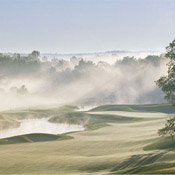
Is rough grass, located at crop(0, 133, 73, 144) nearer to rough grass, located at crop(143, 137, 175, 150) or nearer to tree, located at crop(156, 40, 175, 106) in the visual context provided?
rough grass, located at crop(143, 137, 175, 150)

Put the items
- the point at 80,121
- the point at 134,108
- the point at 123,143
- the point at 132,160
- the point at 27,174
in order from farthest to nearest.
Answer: the point at 134,108 < the point at 80,121 < the point at 123,143 < the point at 132,160 < the point at 27,174

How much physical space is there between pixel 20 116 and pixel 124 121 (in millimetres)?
43543

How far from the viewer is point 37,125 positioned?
119938 millimetres

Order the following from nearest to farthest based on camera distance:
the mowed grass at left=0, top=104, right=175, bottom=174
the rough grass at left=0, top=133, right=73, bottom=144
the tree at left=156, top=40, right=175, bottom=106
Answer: the mowed grass at left=0, top=104, right=175, bottom=174
the tree at left=156, top=40, right=175, bottom=106
the rough grass at left=0, top=133, right=73, bottom=144

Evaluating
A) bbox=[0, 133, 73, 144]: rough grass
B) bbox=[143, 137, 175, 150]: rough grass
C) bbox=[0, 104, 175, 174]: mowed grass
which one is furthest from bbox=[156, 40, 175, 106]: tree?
bbox=[0, 133, 73, 144]: rough grass

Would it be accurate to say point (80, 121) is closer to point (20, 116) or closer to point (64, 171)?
point (20, 116)

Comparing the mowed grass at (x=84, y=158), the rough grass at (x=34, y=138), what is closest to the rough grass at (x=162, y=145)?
the mowed grass at (x=84, y=158)

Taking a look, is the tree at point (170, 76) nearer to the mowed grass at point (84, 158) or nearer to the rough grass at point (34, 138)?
the mowed grass at point (84, 158)

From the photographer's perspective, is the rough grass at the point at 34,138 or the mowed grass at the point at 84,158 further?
the rough grass at the point at 34,138

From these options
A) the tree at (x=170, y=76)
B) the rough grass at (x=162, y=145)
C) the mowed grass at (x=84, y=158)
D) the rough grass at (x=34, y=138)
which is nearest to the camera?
the mowed grass at (x=84, y=158)

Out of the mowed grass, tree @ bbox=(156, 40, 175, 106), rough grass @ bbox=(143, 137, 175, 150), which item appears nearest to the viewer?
the mowed grass

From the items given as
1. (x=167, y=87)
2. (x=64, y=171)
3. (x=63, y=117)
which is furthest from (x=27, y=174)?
(x=63, y=117)

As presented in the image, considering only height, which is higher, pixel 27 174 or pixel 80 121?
pixel 80 121

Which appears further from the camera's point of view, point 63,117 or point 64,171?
point 63,117
